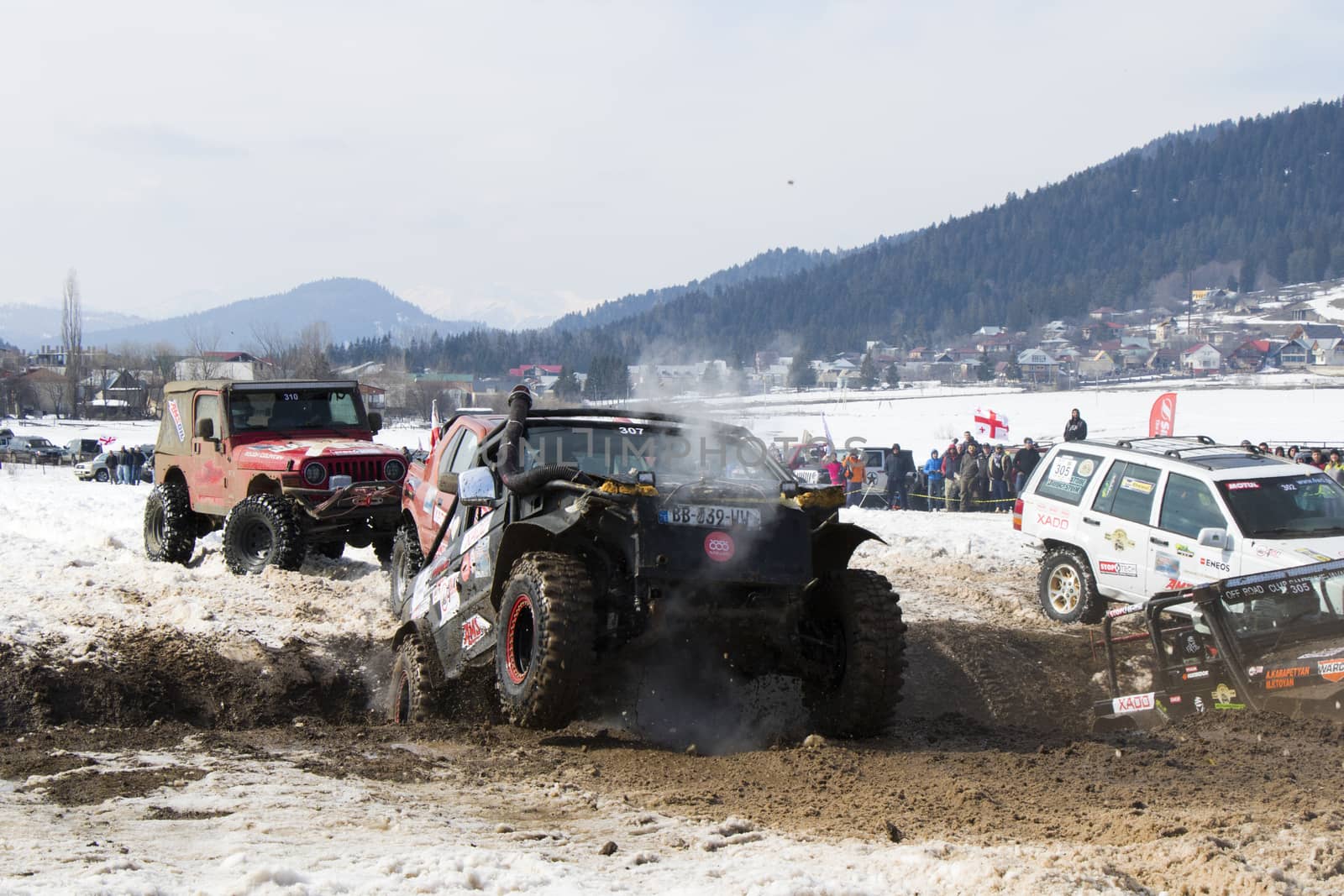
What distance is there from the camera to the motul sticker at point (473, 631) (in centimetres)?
696

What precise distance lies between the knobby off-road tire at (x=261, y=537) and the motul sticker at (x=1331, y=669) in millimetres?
9109

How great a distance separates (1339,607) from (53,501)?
19.4 m

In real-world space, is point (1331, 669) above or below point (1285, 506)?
below

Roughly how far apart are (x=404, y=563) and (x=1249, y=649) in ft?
20.8

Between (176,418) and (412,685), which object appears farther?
(176,418)

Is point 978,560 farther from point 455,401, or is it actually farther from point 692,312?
point 455,401

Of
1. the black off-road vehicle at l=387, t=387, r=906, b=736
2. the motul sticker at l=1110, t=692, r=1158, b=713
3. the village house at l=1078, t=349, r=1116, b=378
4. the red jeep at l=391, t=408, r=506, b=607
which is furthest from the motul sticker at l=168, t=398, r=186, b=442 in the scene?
the village house at l=1078, t=349, r=1116, b=378

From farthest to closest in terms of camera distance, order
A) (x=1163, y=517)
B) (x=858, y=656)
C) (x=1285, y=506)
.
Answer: (x=1163, y=517) < (x=1285, y=506) < (x=858, y=656)

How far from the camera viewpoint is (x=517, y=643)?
6562 mm

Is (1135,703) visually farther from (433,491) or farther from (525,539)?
(433,491)

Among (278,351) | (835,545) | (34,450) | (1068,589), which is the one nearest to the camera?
(835,545)

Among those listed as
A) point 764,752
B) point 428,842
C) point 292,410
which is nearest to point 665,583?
point 764,752

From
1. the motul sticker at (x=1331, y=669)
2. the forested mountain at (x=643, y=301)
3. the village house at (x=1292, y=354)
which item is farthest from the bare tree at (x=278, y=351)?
the village house at (x=1292, y=354)

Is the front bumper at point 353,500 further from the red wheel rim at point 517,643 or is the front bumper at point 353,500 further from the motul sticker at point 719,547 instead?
the motul sticker at point 719,547
